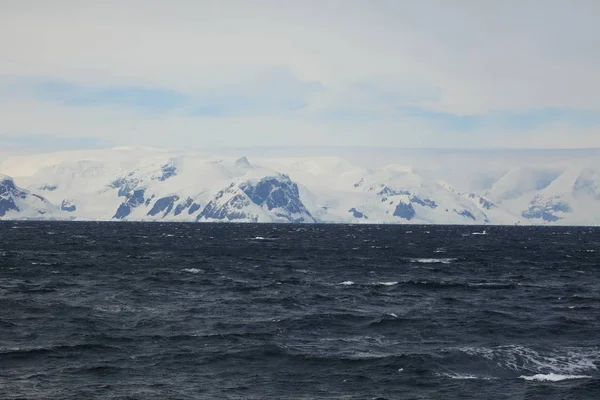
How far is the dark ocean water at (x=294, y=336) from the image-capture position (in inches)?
1497

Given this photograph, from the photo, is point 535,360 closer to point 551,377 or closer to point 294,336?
point 551,377

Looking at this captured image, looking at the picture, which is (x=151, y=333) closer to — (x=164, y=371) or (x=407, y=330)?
(x=164, y=371)

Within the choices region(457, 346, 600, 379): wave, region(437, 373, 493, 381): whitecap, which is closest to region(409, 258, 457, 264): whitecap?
region(457, 346, 600, 379): wave

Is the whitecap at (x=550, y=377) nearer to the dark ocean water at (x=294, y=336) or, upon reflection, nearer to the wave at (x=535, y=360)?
the dark ocean water at (x=294, y=336)

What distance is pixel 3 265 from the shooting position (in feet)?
323

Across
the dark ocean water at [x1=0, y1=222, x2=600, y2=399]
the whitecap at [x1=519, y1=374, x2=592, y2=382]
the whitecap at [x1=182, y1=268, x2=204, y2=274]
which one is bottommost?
the whitecap at [x1=182, y1=268, x2=204, y2=274]

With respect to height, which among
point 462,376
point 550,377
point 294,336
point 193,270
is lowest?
point 193,270

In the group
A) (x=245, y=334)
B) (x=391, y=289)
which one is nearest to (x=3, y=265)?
(x=391, y=289)

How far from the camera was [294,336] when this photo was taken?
5059 centimetres

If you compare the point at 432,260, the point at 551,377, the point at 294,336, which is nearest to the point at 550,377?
the point at 551,377

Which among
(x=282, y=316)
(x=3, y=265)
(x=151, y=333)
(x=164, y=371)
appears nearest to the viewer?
(x=164, y=371)

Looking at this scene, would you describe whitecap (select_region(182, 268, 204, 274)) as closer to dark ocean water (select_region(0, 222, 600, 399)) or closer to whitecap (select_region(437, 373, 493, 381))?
dark ocean water (select_region(0, 222, 600, 399))

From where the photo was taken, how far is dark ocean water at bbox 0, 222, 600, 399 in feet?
125

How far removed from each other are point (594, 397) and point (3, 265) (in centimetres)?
7988
